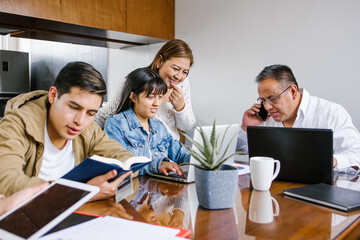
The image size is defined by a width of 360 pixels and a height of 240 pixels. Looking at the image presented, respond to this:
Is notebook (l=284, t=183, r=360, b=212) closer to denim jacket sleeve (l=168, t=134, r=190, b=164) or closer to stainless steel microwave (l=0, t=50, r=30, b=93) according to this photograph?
denim jacket sleeve (l=168, t=134, r=190, b=164)

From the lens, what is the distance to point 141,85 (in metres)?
1.83

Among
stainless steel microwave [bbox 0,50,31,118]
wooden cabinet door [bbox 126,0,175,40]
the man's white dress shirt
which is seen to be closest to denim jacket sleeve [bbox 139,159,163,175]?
the man's white dress shirt

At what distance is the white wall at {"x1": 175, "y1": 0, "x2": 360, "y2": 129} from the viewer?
7.52 feet

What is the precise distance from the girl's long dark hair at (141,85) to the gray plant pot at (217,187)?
933 millimetres

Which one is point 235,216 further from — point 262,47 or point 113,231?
point 262,47

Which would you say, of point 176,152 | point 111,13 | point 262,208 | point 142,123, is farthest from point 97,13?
point 262,208

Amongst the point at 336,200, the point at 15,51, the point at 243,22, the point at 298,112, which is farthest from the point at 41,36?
the point at 336,200

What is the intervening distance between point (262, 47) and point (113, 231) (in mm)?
2284

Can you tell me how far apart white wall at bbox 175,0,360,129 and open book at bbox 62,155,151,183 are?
1.82 meters

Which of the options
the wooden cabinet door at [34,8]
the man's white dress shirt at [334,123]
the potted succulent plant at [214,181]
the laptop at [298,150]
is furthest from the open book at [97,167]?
the wooden cabinet door at [34,8]

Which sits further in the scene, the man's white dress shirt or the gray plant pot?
the man's white dress shirt

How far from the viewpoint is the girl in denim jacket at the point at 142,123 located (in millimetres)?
1714

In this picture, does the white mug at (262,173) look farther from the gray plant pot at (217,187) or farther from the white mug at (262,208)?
the gray plant pot at (217,187)

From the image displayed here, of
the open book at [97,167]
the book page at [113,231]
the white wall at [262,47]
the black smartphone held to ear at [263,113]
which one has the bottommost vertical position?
the book page at [113,231]
